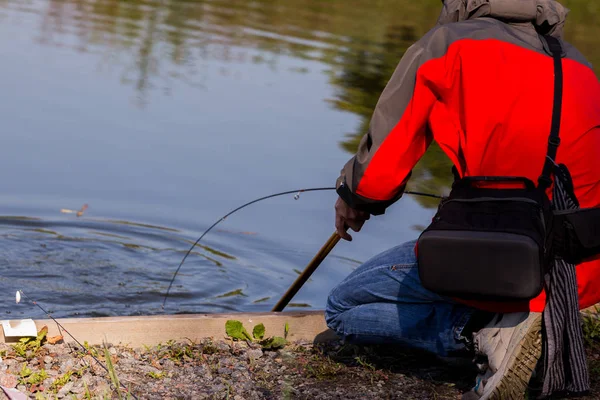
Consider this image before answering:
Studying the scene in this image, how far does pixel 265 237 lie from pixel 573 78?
3633mm

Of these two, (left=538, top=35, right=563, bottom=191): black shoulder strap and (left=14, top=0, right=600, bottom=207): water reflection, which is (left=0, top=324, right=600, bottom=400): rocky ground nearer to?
(left=538, top=35, right=563, bottom=191): black shoulder strap

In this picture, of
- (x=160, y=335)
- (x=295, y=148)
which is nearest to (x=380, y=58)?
(x=295, y=148)

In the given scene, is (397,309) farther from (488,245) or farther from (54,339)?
(54,339)

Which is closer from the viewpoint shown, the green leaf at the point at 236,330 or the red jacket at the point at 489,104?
the red jacket at the point at 489,104

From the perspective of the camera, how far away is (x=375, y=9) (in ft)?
66.6

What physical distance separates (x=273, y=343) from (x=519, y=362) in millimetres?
1142

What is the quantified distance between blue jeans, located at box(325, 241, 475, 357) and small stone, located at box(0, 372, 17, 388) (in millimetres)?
1268

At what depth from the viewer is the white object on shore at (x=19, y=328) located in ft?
11.8

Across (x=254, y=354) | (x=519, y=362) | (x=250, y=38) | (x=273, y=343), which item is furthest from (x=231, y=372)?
(x=250, y=38)

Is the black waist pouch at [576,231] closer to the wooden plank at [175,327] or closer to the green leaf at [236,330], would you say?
the wooden plank at [175,327]

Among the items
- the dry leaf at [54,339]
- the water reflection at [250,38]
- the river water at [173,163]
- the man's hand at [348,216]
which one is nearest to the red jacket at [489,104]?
the man's hand at [348,216]

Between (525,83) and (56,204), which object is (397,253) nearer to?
(525,83)

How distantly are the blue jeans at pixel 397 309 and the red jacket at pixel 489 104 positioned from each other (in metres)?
0.35

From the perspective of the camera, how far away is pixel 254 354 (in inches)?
153
